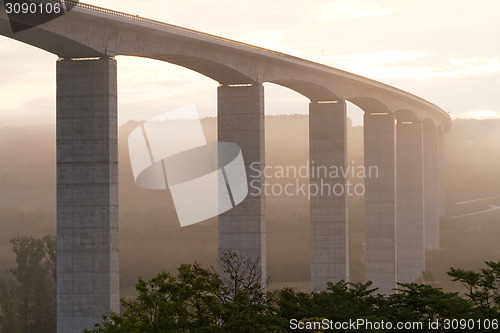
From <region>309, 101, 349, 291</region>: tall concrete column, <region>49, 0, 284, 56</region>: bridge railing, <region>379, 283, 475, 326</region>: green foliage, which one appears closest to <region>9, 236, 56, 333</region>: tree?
<region>309, 101, 349, 291</region>: tall concrete column

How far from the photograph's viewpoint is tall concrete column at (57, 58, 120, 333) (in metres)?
46.8

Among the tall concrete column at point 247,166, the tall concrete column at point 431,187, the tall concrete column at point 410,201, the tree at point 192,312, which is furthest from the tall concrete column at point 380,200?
the tree at point 192,312

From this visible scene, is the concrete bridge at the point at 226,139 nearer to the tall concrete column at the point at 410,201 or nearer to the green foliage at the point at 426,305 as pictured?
the tall concrete column at the point at 410,201

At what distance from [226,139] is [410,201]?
38.8 metres

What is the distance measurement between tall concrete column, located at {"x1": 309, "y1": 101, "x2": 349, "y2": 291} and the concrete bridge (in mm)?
73

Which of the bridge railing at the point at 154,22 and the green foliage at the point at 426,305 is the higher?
the bridge railing at the point at 154,22

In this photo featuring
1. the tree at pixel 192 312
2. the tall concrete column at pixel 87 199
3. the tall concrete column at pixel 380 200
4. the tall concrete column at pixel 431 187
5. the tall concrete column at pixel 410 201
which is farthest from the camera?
the tall concrete column at pixel 431 187

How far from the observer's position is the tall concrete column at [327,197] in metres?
69.8

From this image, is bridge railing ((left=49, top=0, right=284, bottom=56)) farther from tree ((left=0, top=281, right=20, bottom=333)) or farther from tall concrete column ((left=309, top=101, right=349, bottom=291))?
tree ((left=0, top=281, right=20, bottom=333))

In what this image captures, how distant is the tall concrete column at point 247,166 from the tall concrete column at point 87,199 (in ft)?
45.1

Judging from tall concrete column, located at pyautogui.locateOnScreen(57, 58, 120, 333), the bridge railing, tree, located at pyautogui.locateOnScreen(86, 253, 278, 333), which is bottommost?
tree, located at pyautogui.locateOnScreen(86, 253, 278, 333)

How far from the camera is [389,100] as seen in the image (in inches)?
3167

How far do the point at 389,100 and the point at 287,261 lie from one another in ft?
160

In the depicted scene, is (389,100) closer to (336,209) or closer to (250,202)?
(336,209)
